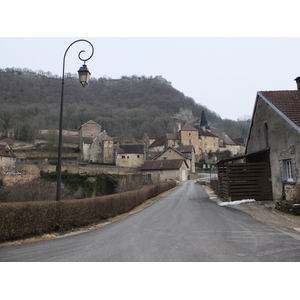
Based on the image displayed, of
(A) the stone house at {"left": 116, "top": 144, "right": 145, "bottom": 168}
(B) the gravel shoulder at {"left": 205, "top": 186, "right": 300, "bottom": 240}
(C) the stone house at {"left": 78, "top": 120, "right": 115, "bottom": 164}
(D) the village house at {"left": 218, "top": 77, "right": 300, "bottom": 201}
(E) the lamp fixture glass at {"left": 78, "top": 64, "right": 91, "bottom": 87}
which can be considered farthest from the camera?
(C) the stone house at {"left": 78, "top": 120, "right": 115, "bottom": 164}

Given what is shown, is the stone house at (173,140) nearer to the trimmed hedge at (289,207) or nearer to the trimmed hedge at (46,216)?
the trimmed hedge at (289,207)

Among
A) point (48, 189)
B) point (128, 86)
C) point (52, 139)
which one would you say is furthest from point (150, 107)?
point (48, 189)

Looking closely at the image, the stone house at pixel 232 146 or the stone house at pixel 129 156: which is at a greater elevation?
the stone house at pixel 232 146

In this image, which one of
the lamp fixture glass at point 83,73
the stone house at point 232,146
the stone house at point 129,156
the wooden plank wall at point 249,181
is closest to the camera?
the lamp fixture glass at point 83,73

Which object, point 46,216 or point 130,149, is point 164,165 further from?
point 46,216

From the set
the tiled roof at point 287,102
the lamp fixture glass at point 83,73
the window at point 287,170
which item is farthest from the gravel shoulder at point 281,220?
the lamp fixture glass at point 83,73

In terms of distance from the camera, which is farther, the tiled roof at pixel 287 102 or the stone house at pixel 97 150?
the stone house at pixel 97 150

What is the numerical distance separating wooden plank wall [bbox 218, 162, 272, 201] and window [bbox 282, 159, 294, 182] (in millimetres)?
1600

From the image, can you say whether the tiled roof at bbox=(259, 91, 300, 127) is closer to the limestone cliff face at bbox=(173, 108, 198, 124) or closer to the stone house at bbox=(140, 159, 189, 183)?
the stone house at bbox=(140, 159, 189, 183)

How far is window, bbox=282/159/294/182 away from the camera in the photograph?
14.0 metres

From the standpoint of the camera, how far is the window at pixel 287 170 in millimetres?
14017

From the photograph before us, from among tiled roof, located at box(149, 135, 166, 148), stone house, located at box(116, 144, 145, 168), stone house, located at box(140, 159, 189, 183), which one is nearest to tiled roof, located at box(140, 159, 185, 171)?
stone house, located at box(140, 159, 189, 183)

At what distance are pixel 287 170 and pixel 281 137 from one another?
6.04ft
